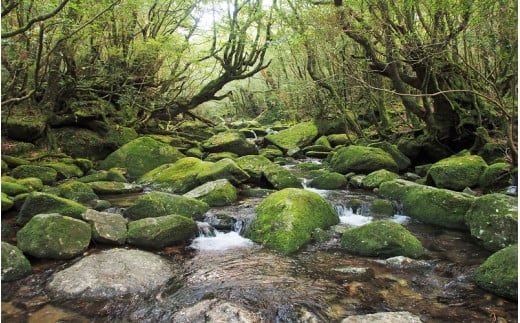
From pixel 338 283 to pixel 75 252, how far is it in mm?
3647

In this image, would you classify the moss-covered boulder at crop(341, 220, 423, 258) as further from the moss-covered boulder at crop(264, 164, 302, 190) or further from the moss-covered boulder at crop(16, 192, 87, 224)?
the moss-covered boulder at crop(16, 192, 87, 224)

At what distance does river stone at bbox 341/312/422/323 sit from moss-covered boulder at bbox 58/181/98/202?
6567 millimetres

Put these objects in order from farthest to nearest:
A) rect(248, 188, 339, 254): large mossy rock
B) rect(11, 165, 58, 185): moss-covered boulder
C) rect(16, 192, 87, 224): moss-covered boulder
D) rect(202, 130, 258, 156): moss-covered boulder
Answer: rect(202, 130, 258, 156): moss-covered boulder → rect(11, 165, 58, 185): moss-covered boulder → rect(16, 192, 87, 224): moss-covered boulder → rect(248, 188, 339, 254): large mossy rock

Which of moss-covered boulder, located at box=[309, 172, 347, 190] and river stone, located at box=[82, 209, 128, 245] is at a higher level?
river stone, located at box=[82, 209, 128, 245]

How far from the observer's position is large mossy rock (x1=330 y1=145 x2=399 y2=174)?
12016 millimetres

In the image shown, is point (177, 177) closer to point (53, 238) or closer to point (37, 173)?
point (37, 173)

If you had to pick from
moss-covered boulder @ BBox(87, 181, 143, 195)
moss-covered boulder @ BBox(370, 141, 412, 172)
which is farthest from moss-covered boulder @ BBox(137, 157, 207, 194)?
moss-covered boulder @ BBox(370, 141, 412, 172)

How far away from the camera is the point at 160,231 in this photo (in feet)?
20.2

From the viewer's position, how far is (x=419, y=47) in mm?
9047

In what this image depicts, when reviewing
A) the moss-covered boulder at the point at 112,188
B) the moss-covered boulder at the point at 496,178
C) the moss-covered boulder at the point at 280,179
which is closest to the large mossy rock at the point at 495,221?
the moss-covered boulder at the point at 496,178

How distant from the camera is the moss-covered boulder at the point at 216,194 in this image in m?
8.66

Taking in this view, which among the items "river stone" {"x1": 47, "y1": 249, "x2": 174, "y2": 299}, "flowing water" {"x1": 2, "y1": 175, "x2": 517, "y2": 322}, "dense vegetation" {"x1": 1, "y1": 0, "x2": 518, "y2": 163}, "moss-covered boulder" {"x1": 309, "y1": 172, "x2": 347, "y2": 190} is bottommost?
"moss-covered boulder" {"x1": 309, "y1": 172, "x2": 347, "y2": 190}

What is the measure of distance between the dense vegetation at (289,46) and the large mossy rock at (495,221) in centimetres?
116

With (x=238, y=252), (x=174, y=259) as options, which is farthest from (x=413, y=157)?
(x=174, y=259)
